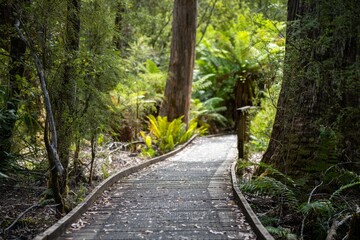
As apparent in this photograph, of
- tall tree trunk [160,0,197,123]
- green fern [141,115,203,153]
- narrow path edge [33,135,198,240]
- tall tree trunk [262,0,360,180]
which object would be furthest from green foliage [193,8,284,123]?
tall tree trunk [262,0,360,180]

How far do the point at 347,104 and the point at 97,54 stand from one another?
4179 mm

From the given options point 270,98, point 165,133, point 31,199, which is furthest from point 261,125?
point 31,199

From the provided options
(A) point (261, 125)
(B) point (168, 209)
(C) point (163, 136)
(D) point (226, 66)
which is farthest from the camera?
(D) point (226, 66)

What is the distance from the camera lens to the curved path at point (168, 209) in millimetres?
4812

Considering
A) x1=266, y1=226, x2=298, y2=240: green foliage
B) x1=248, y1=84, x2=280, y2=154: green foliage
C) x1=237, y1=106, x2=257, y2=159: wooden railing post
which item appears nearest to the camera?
x1=266, y1=226, x2=298, y2=240: green foliage

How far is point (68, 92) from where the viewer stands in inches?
227

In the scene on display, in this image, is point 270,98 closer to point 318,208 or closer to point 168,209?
point 318,208

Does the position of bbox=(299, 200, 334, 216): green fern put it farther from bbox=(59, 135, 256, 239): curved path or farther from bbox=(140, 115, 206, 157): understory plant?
bbox=(140, 115, 206, 157): understory plant

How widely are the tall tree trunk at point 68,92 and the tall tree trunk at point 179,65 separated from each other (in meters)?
8.24

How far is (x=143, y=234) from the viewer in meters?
4.75

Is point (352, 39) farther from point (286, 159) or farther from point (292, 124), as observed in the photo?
point (286, 159)

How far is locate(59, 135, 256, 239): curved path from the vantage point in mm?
4812

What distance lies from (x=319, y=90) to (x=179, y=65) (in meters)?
8.04

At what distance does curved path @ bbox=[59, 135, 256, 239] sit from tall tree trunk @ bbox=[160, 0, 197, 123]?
16.6 ft
